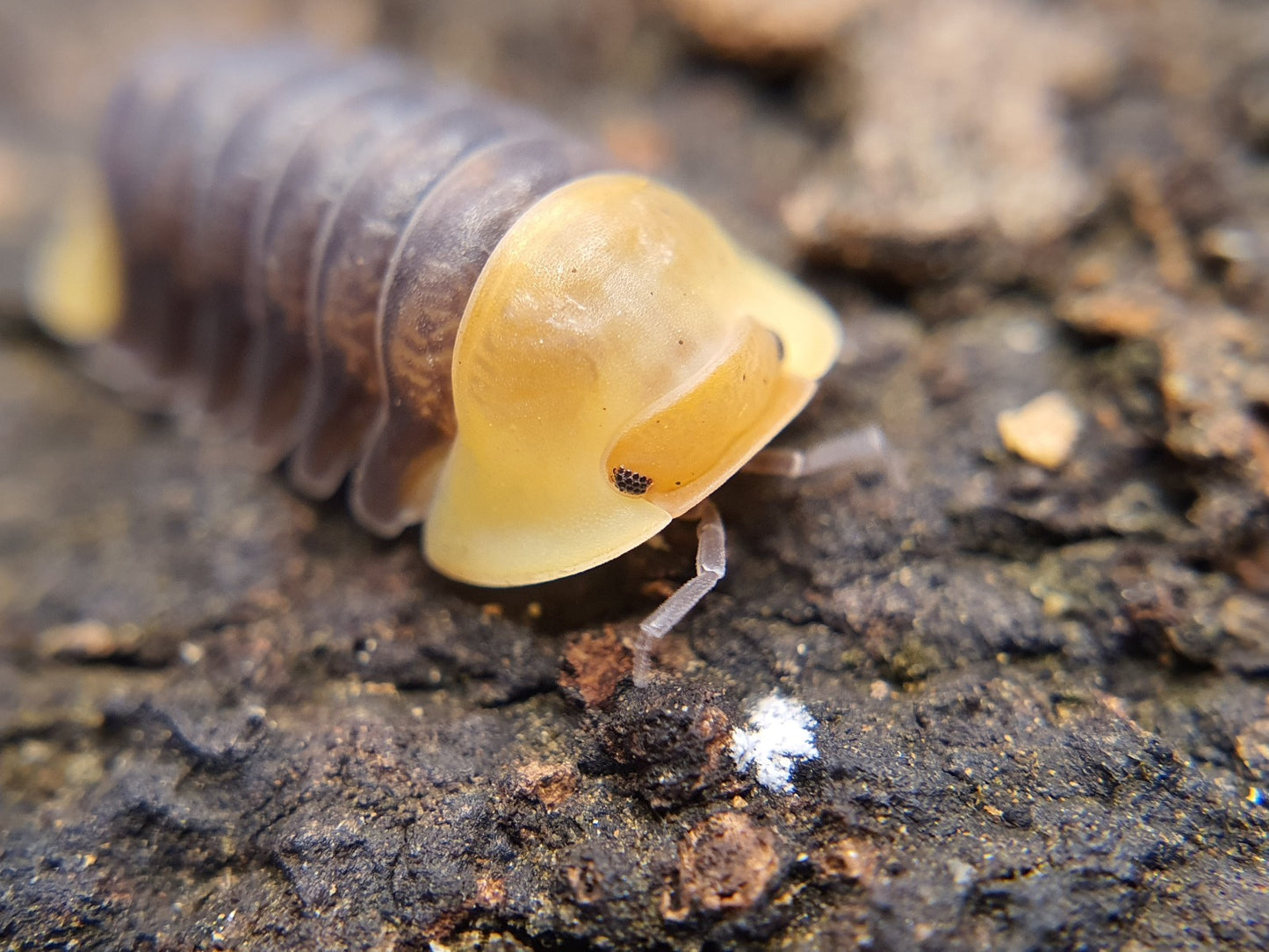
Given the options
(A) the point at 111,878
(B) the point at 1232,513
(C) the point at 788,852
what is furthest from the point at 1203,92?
(A) the point at 111,878

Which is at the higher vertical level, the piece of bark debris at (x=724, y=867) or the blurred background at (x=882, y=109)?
the blurred background at (x=882, y=109)

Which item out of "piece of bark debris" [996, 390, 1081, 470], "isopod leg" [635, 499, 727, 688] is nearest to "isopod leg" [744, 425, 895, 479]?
"isopod leg" [635, 499, 727, 688]

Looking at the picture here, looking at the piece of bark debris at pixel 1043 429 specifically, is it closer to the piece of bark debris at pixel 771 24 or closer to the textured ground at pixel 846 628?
the textured ground at pixel 846 628

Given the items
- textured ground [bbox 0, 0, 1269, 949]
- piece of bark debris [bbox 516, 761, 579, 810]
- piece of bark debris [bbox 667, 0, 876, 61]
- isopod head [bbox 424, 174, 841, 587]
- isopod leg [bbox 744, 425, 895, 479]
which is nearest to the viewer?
textured ground [bbox 0, 0, 1269, 949]

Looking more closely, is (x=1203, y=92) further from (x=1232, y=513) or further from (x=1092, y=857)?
(x=1092, y=857)

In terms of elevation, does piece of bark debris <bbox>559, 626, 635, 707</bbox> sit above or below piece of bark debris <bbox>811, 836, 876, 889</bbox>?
below

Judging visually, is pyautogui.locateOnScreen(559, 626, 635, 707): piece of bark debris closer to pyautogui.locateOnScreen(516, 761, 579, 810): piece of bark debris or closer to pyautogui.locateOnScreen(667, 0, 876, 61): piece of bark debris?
pyautogui.locateOnScreen(516, 761, 579, 810): piece of bark debris

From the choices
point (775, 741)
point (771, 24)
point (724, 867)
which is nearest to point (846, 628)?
point (775, 741)

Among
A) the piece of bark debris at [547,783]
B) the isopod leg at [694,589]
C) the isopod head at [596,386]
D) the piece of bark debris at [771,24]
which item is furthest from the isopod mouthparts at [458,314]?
the piece of bark debris at [771,24]
